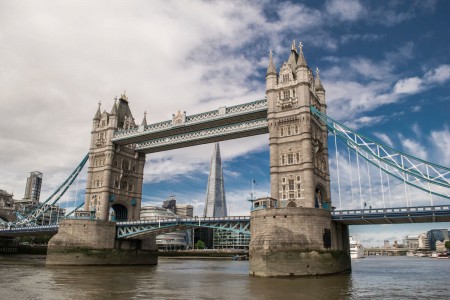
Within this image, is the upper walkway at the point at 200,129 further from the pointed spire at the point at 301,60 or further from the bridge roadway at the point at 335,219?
the bridge roadway at the point at 335,219

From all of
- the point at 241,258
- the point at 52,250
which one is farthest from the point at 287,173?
the point at 241,258

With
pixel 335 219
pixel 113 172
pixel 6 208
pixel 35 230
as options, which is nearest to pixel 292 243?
pixel 335 219

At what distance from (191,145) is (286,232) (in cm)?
2775

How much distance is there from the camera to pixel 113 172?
67.2 m

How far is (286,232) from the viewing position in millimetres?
40250

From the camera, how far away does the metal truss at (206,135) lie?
5478 cm

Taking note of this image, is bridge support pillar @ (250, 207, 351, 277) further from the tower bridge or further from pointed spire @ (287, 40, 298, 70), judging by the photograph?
pointed spire @ (287, 40, 298, 70)

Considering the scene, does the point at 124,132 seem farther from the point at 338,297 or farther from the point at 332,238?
the point at 338,297

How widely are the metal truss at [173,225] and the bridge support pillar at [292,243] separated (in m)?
5.95

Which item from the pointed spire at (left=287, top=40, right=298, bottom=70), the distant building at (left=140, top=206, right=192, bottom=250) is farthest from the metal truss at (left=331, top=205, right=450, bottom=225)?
the distant building at (left=140, top=206, right=192, bottom=250)

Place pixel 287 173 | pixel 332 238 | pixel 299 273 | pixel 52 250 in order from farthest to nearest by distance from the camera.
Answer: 1. pixel 52 250
2. pixel 287 173
3. pixel 332 238
4. pixel 299 273

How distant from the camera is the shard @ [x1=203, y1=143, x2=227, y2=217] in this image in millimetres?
189450

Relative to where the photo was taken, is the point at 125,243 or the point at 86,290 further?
the point at 125,243

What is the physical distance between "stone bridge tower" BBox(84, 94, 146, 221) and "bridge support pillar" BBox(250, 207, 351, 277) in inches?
1278
